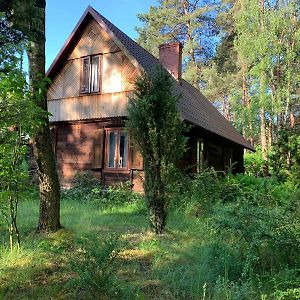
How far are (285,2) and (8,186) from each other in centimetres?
2142

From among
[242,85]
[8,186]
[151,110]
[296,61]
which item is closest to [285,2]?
[296,61]

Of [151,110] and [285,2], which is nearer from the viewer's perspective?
[151,110]

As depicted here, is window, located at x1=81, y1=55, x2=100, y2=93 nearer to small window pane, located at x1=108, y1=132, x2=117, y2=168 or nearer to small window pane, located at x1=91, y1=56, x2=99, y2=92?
small window pane, located at x1=91, y1=56, x2=99, y2=92

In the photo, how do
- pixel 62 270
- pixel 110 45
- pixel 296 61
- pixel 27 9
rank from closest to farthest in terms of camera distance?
pixel 62 270 → pixel 27 9 → pixel 110 45 → pixel 296 61

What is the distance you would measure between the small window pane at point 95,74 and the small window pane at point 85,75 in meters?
0.23

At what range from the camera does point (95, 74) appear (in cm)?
1481

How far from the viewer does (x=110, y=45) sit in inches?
565

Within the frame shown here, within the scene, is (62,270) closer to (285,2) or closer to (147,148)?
(147,148)

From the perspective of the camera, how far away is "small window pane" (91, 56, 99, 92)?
14773mm

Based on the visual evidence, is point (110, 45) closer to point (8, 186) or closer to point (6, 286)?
point (8, 186)

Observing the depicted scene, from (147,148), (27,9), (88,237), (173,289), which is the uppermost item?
(27,9)

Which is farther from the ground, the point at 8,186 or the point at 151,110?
the point at 151,110

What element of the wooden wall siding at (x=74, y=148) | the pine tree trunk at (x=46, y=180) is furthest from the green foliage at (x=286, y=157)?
the pine tree trunk at (x=46, y=180)

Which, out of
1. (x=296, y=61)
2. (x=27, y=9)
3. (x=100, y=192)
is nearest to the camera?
(x=27, y=9)
